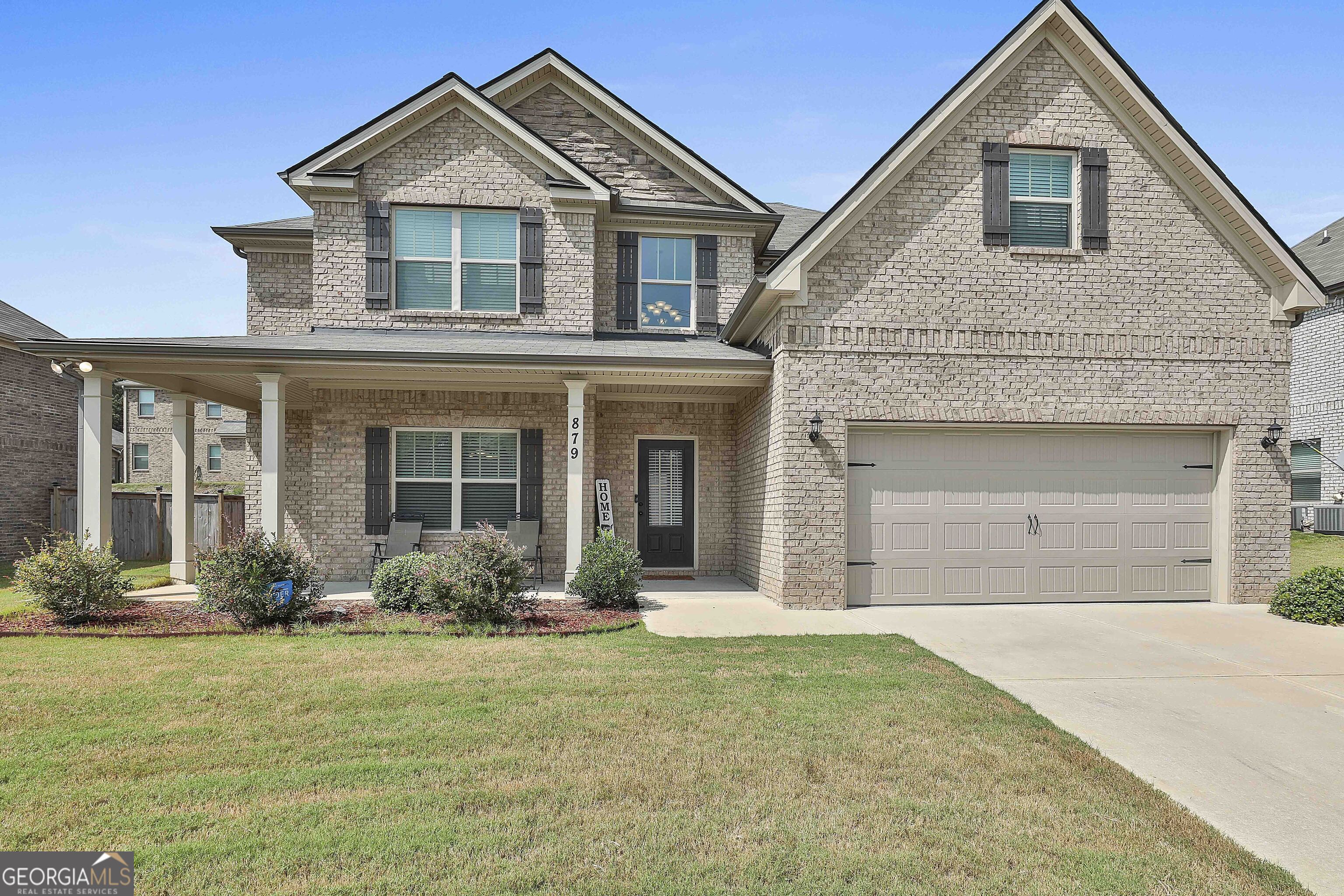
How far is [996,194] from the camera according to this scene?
9789mm

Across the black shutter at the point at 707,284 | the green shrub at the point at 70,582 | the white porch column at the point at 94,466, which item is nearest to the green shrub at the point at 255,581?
the green shrub at the point at 70,582

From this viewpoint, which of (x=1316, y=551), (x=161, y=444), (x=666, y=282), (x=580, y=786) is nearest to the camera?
(x=580, y=786)

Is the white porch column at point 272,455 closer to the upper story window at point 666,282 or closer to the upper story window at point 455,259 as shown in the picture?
the upper story window at point 455,259

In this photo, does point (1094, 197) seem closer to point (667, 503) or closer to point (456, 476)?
point (667, 503)

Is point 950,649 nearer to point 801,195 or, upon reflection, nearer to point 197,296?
point 801,195

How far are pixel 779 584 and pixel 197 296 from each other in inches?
643

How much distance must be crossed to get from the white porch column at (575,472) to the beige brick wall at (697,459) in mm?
2072

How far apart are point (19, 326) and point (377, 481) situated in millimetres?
12044

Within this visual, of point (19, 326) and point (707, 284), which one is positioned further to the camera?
point (19, 326)

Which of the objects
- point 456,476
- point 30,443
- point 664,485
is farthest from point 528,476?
point 30,443

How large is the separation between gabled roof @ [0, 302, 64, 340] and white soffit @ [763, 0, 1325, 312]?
652 inches

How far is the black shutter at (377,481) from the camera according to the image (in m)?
11.5

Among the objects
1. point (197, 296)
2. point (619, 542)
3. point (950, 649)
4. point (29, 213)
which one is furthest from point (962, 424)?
point (197, 296)

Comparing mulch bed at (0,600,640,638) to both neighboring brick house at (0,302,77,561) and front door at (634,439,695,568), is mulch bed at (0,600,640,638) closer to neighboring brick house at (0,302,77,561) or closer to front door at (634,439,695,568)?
front door at (634,439,695,568)
